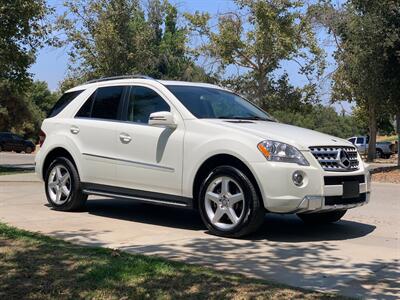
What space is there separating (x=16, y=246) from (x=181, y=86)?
10.4 ft

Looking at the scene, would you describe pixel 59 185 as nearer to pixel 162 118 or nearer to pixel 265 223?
pixel 162 118

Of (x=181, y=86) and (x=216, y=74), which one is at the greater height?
(x=216, y=74)

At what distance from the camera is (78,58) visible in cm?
2719

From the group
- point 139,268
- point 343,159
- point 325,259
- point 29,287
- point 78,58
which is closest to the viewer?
point 29,287

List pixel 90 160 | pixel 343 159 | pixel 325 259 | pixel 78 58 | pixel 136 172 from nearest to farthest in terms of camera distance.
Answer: pixel 325 259 → pixel 343 159 → pixel 136 172 → pixel 90 160 → pixel 78 58

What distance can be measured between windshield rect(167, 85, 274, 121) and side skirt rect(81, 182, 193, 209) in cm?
107

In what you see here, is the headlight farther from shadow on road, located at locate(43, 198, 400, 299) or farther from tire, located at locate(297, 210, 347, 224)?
tire, located at locate(297, 210, 347, 224)

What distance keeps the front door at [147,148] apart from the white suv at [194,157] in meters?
0.01

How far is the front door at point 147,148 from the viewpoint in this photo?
7262 millimetres

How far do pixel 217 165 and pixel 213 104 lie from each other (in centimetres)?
112

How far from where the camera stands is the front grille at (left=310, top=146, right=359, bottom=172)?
6602mm

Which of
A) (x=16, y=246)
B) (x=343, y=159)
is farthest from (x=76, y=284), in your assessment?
(x=343, y=159)

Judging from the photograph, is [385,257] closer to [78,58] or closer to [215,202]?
[215,202]

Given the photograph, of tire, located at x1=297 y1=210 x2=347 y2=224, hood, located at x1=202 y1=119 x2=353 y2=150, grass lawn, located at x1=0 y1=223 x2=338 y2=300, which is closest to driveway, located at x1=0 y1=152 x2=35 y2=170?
tire, located at x1=297 y1=210 x2=347 y2=224
